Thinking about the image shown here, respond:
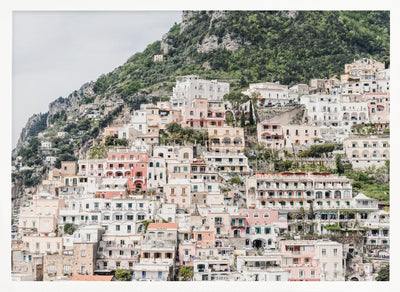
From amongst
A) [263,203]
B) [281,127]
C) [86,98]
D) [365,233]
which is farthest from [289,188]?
[86,98]

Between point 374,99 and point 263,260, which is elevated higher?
point 374,99

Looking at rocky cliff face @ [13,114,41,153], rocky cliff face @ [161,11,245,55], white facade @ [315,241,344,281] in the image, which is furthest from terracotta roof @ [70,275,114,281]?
rocky cliff face @ [161,11,245,55]

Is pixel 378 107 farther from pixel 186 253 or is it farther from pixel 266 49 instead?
pixel 186 253

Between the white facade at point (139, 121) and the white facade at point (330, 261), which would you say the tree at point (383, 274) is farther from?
the white facade at point (139, 121)

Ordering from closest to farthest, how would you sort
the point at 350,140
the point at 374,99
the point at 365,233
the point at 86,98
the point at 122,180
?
the point at 365,233 < the point at 122,180 < the point at 350,140 < the point at 374,99 < the point at 86,98

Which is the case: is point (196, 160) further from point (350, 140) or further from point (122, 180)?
point (350, 140)

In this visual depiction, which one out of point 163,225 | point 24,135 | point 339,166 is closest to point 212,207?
point 163,225

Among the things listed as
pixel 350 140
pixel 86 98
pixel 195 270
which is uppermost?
pixel 86 98
